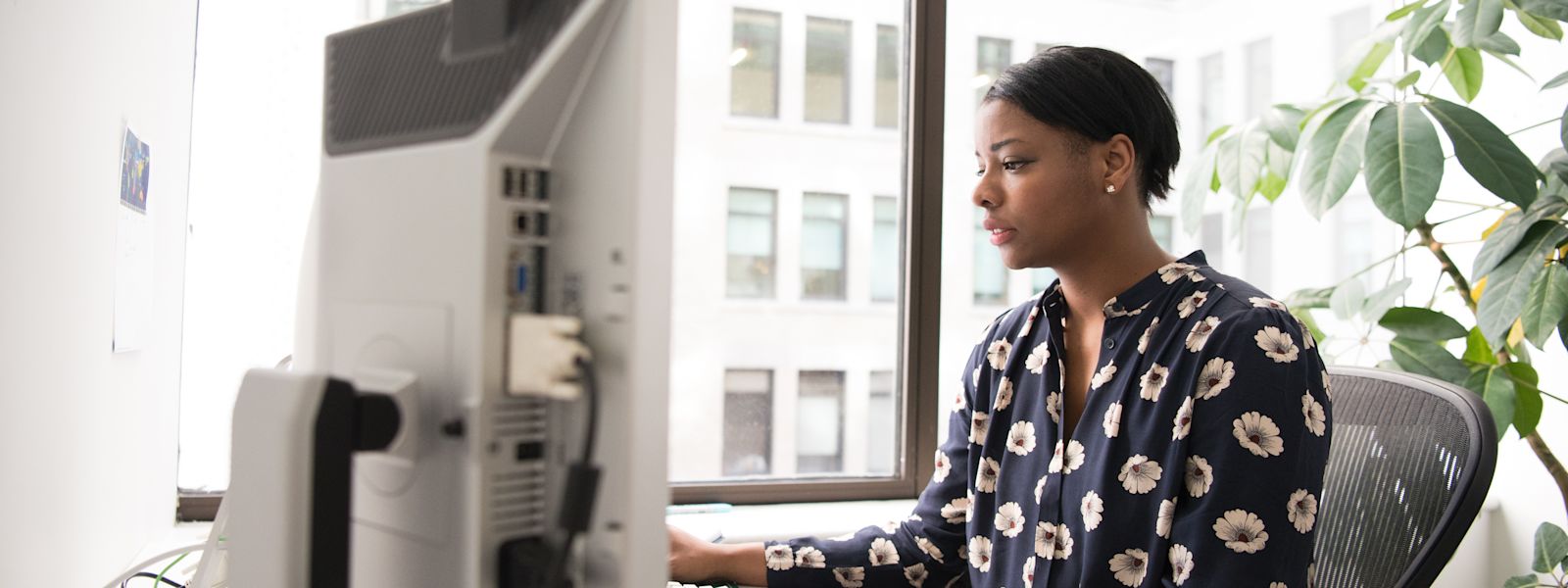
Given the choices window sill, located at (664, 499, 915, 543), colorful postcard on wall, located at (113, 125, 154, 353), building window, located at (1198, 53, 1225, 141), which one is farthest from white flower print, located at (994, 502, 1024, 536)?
building window, located at (1198, 53, 1225, 141)

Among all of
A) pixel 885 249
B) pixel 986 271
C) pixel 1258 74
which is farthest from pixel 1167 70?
pixel 885 249

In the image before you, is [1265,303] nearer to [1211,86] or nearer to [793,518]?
[793,518]

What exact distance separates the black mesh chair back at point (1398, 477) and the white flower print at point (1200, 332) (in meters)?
0.25

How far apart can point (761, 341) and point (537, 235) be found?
6.87ft

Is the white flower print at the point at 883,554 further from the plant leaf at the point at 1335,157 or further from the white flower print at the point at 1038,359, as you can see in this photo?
the plant leaf at the point at 1335,157

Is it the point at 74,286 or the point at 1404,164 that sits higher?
the point at 1404,164

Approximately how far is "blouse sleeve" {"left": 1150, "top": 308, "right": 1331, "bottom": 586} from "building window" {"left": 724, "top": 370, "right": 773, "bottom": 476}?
1398mm

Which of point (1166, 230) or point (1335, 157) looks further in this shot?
point (1166, 230)

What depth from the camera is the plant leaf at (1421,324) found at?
181 cm

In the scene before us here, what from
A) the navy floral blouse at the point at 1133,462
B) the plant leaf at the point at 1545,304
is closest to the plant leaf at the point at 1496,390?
the plant leaf at the point at 1545,304

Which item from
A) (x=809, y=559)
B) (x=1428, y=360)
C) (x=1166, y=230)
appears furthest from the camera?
(x=1166, y=230)

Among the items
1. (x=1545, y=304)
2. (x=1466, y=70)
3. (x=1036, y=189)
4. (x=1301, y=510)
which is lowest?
(x=1301, y=510)

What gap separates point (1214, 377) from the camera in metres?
1.07

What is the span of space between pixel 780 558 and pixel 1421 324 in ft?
4.08
